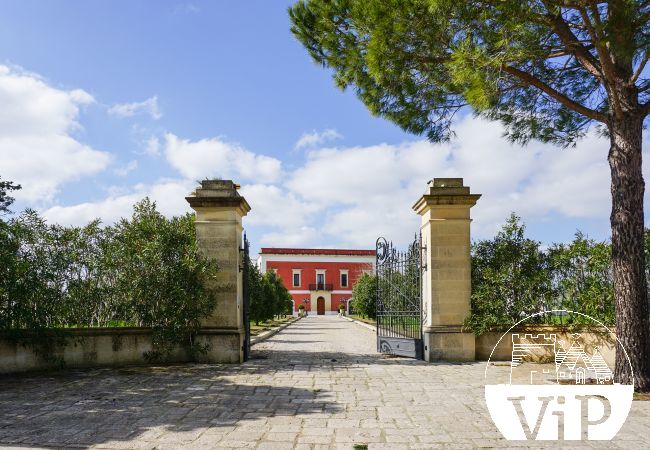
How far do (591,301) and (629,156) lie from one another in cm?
311

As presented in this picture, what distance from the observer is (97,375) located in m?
7.62

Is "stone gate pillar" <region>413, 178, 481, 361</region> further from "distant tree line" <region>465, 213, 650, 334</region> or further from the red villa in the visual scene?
the red villa

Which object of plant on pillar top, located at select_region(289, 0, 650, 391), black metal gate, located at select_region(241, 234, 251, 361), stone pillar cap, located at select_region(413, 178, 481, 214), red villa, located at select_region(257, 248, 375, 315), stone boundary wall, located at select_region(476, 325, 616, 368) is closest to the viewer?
plant on pillar top, located at select_region(289, 0, 650, 391)

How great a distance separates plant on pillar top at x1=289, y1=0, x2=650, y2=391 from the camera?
19.6 ft

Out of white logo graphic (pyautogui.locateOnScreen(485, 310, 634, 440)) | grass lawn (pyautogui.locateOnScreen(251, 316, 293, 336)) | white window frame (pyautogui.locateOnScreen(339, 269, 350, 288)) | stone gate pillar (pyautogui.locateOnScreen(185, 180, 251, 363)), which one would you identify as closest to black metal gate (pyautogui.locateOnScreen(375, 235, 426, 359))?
white logo graphic (pyautogui.locateOnScreen(485, 310, 634, 440))

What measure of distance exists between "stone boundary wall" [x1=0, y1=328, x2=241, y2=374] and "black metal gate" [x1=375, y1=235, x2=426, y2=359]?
117 inches

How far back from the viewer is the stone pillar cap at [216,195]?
8.93m

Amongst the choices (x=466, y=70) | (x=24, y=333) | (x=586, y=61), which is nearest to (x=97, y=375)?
(x=24, y=333)

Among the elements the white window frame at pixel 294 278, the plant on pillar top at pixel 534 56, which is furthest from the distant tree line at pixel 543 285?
the white window frame at pixel 294 278

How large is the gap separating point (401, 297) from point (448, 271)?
1.48 meters

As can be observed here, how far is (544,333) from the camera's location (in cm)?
886

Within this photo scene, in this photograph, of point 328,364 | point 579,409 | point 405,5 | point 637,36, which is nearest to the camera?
point 579,409

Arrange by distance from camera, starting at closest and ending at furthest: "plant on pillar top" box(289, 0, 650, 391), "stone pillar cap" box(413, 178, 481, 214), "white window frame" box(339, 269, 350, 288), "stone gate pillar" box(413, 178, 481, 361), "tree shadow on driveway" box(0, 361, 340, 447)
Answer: "tree shadow on driveway" box(0, 361, 340, 447)
"plant on pillar top" box(289, 0, 650, 391)
"stone gate pillar" box(413, 178, 481, 361)
"stone pillar cap" box(413, 178, 481, 214)
"white window frame" box(339, 269, 350, 288)

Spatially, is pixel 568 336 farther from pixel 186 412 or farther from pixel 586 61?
pixel 186 412
